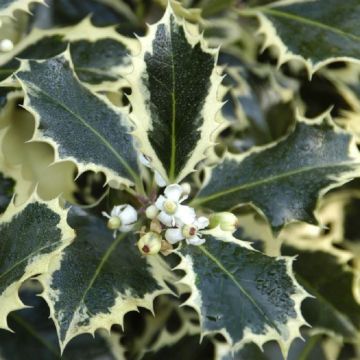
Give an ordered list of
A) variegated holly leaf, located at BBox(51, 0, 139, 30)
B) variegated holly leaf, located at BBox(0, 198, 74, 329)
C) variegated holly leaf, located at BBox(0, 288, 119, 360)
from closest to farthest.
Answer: variegated holly leaf, located at BBox(0, 198, 74, 329)
variegated holly leaf, located at BBox(0, 288, 119, 360)
variegated holly leaf, located at BBox(51, 0, 139, 30)

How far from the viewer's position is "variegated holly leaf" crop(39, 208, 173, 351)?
785 mm

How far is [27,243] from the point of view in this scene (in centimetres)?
76

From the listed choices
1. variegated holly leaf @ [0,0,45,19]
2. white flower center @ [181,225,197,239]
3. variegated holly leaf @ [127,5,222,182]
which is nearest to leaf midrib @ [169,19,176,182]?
variegated holly leaf @ [127,5,222,182]

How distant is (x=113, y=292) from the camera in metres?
0.83

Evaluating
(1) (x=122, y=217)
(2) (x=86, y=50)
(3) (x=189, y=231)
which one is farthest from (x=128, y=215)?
(2) (x=86, y=50)

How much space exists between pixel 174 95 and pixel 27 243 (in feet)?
0.86

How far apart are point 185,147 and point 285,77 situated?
39 cm

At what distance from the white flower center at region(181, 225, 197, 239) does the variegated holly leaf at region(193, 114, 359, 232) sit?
0.14 metres

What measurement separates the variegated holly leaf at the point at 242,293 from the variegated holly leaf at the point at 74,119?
0.17m

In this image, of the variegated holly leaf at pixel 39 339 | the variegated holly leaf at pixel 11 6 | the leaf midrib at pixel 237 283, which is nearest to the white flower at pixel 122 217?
the leaf midrib at pixel 237 283

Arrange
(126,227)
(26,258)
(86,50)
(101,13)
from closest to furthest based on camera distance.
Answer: (26,258) → (126,227) → (86,50) → (101,13)

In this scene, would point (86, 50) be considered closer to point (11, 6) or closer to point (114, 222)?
point (11, 6)

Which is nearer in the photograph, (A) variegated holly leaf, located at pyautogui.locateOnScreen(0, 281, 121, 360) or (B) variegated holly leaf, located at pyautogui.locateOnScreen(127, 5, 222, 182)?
(B) variegated holly leaf, located at pyautogui.locateOnScreen(127, 5, 222, 182)

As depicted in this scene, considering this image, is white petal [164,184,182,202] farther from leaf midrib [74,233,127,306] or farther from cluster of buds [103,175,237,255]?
leaf midrib [74,233,127,306]
